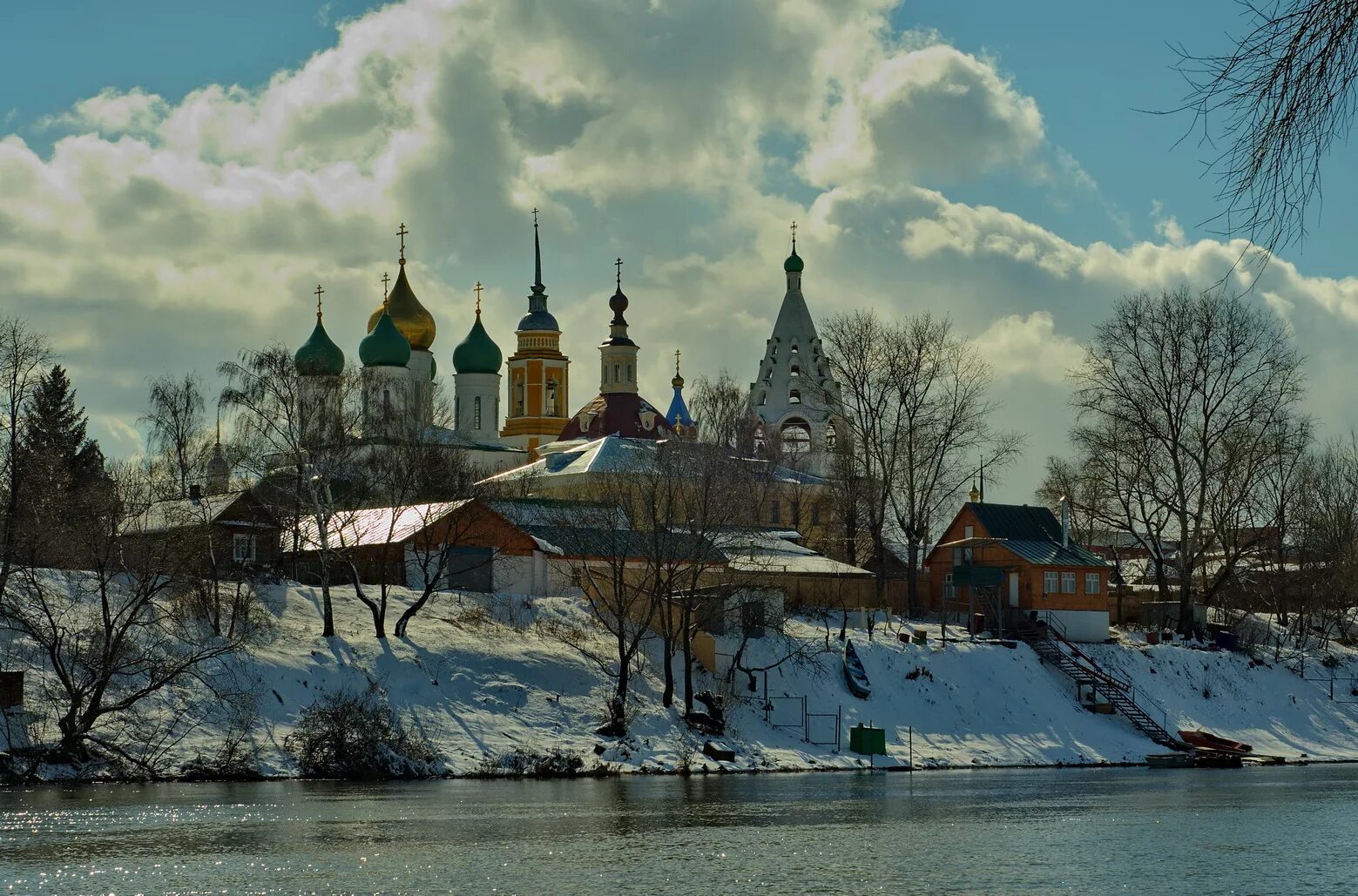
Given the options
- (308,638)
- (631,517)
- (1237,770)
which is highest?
(631,517)

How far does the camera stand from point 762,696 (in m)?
52.1

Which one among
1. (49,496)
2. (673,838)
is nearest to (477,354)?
(49,496)

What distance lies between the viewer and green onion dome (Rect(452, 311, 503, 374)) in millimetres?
119438

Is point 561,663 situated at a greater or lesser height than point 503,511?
lesser

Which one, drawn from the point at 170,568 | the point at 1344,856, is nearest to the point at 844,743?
the point at 170,568

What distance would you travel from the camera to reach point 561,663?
51094 mm

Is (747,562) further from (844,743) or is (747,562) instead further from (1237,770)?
(1237,770)

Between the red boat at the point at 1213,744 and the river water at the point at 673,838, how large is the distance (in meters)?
11.9

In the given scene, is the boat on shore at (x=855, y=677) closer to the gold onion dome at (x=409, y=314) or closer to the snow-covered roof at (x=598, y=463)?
the snow-covered roof at (x=598, y=463)

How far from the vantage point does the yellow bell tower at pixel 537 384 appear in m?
121

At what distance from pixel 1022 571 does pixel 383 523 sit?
2223cm

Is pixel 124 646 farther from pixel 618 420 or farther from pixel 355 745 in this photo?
pixel 618 420

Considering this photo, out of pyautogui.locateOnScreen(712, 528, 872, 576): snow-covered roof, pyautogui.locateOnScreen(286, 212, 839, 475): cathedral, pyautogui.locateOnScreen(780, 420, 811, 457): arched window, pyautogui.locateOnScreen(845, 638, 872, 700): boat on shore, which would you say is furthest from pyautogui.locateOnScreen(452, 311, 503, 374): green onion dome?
pyautogui.locateOnScreen(845, 638, 872, 700): boat on shore

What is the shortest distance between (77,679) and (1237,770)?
101 feet
